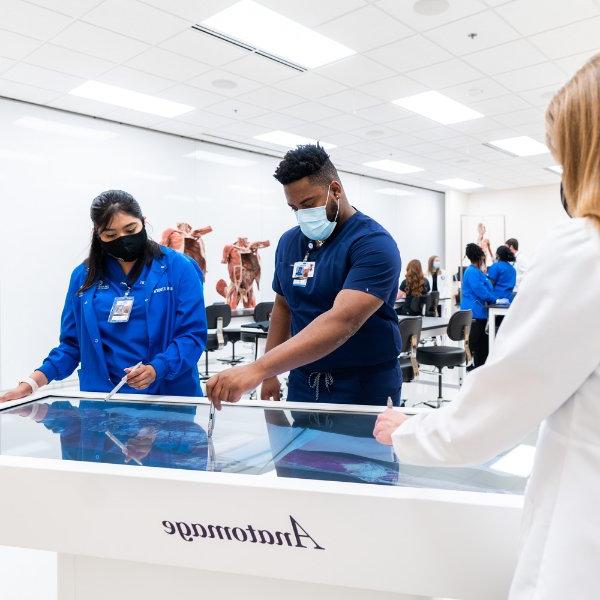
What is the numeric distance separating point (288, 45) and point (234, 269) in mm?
3755

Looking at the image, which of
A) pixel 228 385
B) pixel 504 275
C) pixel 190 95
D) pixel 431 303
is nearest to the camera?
pixel 228 385

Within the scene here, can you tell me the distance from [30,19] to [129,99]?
6.12 feet

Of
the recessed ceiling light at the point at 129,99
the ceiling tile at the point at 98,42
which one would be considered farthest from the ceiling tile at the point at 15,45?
the recessed ceiling light at the point at 129,99

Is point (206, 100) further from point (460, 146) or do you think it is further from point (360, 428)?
point (360, 428)

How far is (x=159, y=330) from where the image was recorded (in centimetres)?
187

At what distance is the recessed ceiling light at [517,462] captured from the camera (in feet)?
3.47

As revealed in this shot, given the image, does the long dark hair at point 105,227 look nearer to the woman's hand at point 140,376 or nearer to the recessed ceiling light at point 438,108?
the woman's hand at point 140,376

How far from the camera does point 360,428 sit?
4.42ft

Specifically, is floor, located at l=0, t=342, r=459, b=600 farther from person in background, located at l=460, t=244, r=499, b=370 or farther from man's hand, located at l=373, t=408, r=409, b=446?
person in background, located at l=460, t=244, r=499, b=370

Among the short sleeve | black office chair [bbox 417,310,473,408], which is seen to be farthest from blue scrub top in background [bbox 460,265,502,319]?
the short sleeve

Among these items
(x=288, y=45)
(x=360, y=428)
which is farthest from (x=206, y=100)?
(x=360, y=428)

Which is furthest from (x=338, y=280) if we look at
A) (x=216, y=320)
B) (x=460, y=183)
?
(x=460, y=183)

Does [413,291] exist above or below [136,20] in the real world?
below

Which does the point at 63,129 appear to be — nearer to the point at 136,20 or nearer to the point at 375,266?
the point at 136,20
